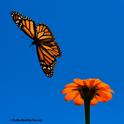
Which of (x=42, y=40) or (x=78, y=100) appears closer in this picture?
(x=78, y=100)

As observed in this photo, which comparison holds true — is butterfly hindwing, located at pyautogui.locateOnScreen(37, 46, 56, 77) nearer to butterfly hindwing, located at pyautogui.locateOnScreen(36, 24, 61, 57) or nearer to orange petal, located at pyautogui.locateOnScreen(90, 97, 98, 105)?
butterfly hindwing, located at pyautogui.locateOnScreen(36, 24, 61, 57)

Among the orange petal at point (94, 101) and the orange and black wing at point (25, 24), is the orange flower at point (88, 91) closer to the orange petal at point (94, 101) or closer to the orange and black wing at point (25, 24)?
the orange petal at point (94, 101)

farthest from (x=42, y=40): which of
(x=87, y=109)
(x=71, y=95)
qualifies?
(x=87, y=109)

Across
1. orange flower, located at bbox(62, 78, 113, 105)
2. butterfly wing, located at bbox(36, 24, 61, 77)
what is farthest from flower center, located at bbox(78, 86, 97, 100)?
butterfly wing, located at bbox(36, 24, 61, 77)

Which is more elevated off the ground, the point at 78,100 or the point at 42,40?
the point at 42,40

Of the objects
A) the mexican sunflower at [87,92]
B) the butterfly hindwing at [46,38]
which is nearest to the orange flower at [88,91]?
the mexican sunflower at [87,92]

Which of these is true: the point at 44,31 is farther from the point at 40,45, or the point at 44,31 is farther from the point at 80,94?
the point at 80,94

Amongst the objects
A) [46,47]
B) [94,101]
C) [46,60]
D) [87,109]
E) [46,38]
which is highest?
[46,38]

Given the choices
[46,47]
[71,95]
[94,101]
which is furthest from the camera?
[46,47]

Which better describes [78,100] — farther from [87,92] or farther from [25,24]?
[25,24]
